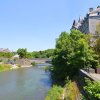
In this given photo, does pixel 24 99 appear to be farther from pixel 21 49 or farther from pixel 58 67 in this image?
pixel 21 49

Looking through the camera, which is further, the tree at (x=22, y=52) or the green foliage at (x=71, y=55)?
the tree at (x=22, y=52)

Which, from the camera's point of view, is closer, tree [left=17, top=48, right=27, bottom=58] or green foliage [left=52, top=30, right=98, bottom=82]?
green foliage [left=52, top=30, right=98, bottom=82]

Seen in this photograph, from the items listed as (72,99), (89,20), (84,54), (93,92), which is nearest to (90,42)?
(84,54)

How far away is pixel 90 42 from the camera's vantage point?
38406 mm

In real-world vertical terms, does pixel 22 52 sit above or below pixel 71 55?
above

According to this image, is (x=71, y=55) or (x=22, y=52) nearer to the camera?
(x=71, y=55)

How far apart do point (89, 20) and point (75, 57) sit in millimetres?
16449

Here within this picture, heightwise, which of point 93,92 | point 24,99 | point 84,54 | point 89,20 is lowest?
point 24,99

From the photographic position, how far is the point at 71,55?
111ft

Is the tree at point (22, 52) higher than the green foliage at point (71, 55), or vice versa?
the tree at point (22, 52)

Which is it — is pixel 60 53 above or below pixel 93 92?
above

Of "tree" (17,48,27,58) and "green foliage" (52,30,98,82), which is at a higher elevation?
"tree" (17,48,27,58)

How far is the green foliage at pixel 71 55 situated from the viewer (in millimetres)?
32500

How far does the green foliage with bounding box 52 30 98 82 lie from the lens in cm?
3250
